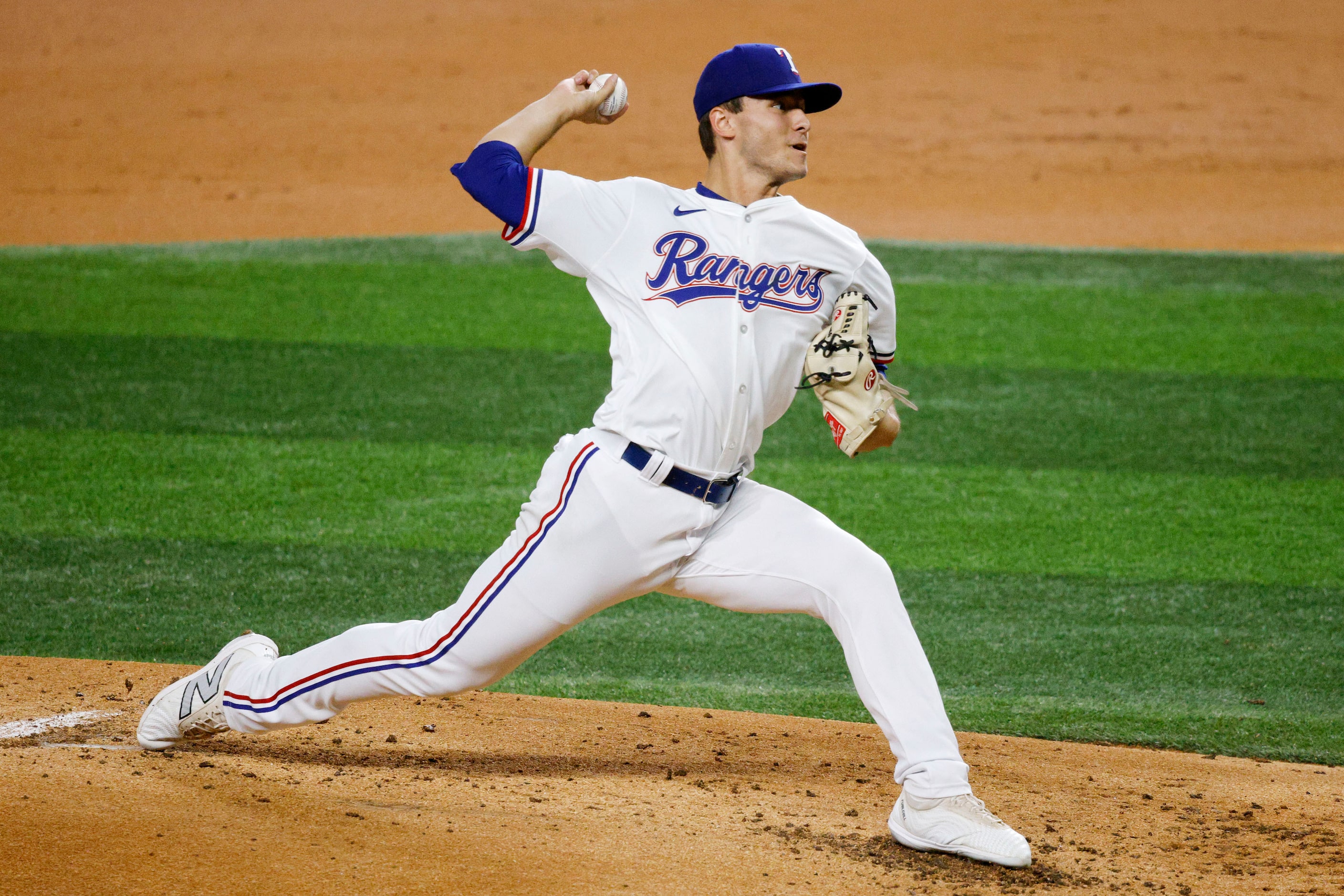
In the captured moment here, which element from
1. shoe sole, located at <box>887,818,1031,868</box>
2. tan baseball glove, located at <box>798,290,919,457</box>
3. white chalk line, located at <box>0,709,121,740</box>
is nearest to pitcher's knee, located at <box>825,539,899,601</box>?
tan baseball glove, located at <box>798,290,919,457</box>

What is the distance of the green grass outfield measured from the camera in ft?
16.5

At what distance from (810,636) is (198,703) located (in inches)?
103

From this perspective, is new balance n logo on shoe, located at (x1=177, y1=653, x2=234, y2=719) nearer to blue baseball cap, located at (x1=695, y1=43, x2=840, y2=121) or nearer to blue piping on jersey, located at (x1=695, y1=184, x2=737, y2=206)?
blue piping on jersey, located at (x1=695, y1=184, x2=737, y2=206)

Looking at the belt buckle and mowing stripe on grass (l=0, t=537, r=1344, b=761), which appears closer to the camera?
the belt buckle

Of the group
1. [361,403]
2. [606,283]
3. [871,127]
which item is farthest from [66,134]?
[606,283]

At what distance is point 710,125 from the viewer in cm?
336

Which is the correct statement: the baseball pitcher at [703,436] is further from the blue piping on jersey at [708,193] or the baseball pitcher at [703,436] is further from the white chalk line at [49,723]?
the white chalk line at [49,723]

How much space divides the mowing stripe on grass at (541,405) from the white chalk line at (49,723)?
3.88m

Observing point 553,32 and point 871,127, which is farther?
point 553,32

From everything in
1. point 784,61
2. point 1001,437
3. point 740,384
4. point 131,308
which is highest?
point 784,61

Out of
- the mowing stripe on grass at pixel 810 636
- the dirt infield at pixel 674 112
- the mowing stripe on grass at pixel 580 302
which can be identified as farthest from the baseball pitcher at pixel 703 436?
the dirt infield at pixel 674 112

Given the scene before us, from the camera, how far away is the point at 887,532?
648cm

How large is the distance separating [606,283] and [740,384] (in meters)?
0.40

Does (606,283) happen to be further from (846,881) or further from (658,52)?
(658,52)
